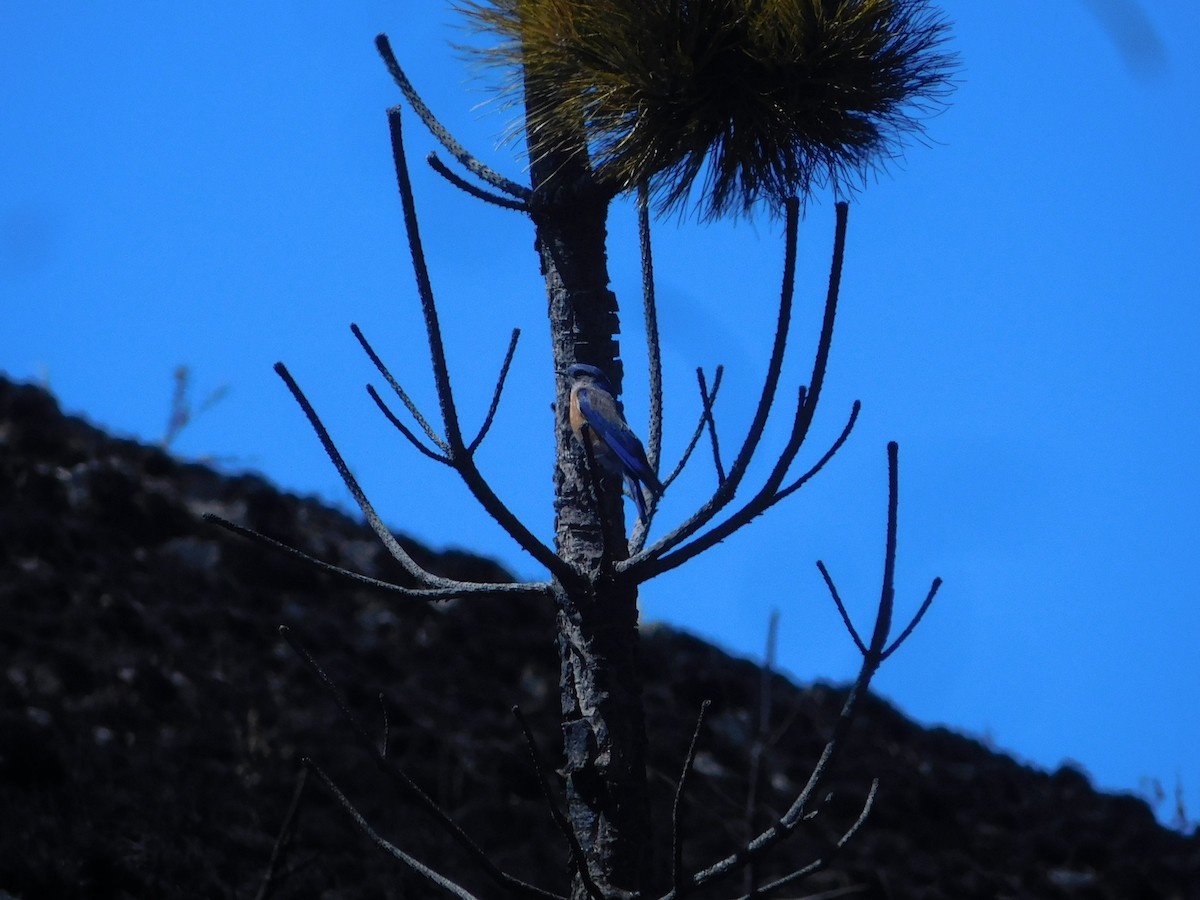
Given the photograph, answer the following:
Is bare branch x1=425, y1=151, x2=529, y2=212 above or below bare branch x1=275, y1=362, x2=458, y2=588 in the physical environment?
above

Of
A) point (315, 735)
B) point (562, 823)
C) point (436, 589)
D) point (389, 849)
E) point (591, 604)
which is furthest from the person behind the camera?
point (315, 735)

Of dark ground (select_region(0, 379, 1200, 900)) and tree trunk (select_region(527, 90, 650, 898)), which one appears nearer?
Result: tree trunk (select_region(527, 90, 650, 898))

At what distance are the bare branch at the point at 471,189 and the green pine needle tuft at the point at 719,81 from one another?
17 cm

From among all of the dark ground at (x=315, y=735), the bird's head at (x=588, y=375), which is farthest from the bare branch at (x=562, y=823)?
the dark ground at (x=315, y=735)

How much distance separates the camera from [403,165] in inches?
98.3

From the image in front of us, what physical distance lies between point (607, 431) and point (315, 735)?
34.1 feet

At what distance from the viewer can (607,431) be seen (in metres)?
3.16

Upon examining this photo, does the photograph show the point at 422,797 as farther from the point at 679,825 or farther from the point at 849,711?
the point at 849,711

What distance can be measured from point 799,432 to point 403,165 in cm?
94

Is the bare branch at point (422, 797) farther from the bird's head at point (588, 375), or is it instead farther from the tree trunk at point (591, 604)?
the bird's head at point (588, 375)

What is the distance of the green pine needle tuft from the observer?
3049 millimetres

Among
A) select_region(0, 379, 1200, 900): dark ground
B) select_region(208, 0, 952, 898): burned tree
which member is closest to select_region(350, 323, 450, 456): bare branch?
select_region(208, 0, 952, 898): burned tree

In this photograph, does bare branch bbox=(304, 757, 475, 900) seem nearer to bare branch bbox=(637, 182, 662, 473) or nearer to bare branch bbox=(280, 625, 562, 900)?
bare branch bbox=(280, 625, 562, 900)

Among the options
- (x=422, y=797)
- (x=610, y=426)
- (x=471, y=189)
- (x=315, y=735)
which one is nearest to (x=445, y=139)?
(x=471, y=189)
